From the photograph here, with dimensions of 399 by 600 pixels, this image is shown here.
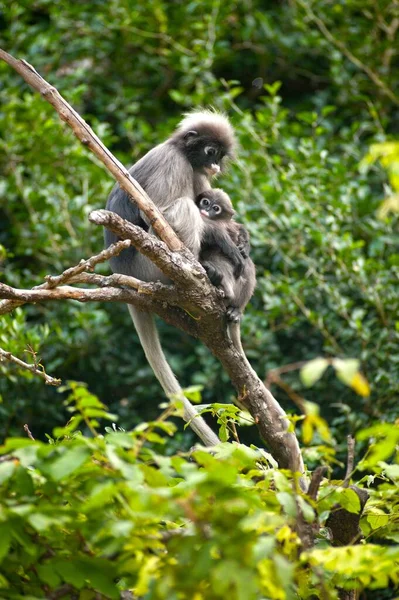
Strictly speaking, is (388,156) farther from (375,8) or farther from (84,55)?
(84,55)

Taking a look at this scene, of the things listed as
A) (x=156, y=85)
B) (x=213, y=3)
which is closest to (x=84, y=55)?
(x=156, y=85)

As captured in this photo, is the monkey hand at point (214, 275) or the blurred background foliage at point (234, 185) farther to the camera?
the blurred background foliage at point (234, 185)

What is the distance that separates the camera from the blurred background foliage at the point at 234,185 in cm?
555

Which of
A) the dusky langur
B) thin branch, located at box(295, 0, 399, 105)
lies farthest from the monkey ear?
thin branch, located at box(295, 0, 399, 105)

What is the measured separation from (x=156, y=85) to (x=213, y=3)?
4.72ft

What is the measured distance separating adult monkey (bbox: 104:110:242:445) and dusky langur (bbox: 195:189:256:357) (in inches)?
2.8

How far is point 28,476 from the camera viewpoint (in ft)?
6.05

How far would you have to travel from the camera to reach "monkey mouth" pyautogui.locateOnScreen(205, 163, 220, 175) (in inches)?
179

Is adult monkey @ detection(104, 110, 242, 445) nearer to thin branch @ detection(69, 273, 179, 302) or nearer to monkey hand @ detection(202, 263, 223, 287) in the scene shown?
monkey hand @ detection(202, 263, 223, 287)

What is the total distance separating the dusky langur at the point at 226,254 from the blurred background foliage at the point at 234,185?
99 cm

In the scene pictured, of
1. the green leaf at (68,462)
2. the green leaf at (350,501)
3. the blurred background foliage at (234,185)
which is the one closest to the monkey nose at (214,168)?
the blurred background foliage at (234,185)

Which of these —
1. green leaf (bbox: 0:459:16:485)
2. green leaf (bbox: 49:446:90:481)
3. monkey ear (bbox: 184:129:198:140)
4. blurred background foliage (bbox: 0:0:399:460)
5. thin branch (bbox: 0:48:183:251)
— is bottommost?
blurred background foliage (bbox: 0:0:399:460)

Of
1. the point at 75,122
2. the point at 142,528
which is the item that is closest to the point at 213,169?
the point at 75,122

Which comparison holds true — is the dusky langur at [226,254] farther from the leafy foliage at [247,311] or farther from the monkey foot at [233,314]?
the leafy foliage at [247,311]
